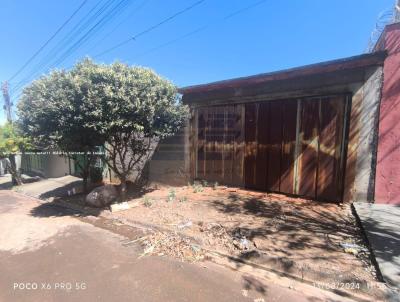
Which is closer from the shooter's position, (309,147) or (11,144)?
(309,147)

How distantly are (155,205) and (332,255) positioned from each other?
13.7 feet

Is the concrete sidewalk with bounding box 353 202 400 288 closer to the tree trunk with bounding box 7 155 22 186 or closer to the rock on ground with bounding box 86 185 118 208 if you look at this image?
the rock on ground with bounding box 86 185 118 208

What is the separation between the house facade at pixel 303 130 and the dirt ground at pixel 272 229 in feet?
1.95

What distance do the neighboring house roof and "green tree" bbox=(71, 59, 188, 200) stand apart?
45.7 inches

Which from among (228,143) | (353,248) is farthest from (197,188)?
(353,248)

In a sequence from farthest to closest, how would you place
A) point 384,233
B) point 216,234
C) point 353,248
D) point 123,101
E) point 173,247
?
point 123,101 < point 216,234 < point 173,247 < point 384,233 < point 353,248

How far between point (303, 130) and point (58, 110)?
5961 mm

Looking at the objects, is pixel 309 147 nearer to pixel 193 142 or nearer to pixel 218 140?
pixel 218 140

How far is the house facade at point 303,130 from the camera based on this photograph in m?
4.84

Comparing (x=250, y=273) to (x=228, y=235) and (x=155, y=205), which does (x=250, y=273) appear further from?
(x=155, y=205)

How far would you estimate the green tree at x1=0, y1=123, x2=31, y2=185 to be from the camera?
10.1 metres

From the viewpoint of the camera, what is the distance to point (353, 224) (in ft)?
13.5

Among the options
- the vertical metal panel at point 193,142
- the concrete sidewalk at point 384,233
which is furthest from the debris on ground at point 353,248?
the vertical metal panel at point 193,142

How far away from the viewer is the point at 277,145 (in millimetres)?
Result: 6098
